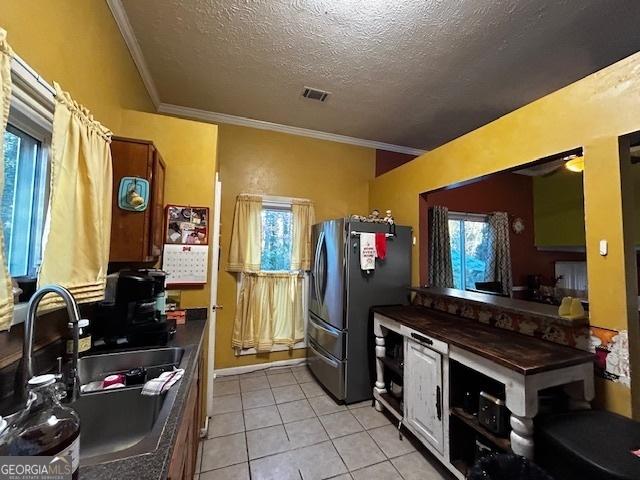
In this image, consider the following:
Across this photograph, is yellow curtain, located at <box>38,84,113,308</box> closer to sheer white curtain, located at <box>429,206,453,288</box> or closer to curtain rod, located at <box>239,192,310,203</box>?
curtain rod, located at <box>239,192,310,203</box>

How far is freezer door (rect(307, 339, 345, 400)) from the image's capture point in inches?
98.7

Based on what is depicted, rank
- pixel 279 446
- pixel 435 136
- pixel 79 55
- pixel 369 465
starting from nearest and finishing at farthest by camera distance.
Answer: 1. pixel 79 55
2. pixel 369 465
3. pixel 279 446
4. pixel 435 136

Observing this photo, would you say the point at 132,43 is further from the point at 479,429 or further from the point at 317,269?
the point at 479,429

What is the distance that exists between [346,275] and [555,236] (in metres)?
3.76

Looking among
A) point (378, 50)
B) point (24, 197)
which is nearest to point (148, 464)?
point (24, 197)

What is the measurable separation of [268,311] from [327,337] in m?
0.85

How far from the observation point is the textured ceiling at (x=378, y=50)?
5.47 ft

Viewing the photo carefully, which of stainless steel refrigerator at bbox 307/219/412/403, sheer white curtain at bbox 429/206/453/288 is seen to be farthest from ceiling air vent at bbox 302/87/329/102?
sheer white curtain at bbox 429/206/453/288

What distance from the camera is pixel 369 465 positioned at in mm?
1793

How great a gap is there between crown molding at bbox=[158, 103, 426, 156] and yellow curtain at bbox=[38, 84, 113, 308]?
1718 millimetres

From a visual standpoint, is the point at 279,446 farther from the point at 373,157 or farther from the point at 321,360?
the point at 373,157

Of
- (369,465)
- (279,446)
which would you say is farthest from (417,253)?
(279,446)

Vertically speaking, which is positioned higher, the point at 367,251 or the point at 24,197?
the point at 24,197

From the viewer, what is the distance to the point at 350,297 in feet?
8.39
